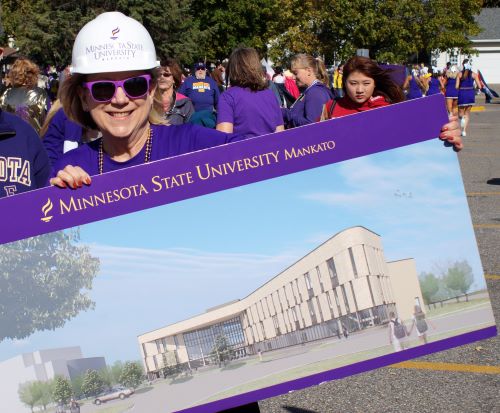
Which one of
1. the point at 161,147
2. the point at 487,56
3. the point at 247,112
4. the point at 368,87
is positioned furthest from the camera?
the point at 487,56

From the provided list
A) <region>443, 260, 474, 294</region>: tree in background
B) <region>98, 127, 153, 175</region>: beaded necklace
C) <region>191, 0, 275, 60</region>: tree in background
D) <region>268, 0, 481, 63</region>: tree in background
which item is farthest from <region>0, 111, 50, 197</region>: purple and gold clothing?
<region>191, 0, 275, 60</region>: tree in background

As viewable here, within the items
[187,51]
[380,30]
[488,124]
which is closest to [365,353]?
[488,124]

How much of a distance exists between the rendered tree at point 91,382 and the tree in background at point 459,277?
1.16 metres

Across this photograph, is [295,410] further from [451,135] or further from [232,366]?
[451,135]

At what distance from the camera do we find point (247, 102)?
26.2 ft

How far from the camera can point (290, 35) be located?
58.0m

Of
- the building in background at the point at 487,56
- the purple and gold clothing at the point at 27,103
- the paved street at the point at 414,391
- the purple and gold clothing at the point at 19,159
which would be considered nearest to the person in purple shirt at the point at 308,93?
the purple and gold clothing at the point at 27,103

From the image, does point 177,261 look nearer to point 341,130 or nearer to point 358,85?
point 341,130

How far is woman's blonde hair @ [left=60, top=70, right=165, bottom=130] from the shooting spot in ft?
10.6

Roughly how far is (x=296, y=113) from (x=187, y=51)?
54939 millimetres

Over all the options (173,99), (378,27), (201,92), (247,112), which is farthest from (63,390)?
(378,27)

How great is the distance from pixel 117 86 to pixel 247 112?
4882 mm

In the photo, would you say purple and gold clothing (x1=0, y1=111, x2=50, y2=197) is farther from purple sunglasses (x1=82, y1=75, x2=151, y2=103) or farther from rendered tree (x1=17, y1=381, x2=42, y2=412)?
rendered tree (x1=17, y1=381, x2=42, y2=412)

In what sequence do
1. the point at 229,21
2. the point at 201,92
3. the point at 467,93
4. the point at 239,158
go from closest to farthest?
the point at 239,158
the point at 201,92
the point at 467,93
the point at 229,21
